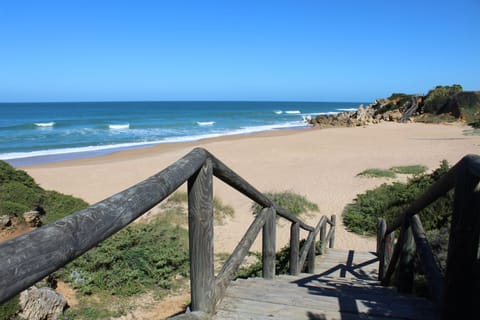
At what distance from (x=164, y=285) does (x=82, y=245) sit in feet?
16.5

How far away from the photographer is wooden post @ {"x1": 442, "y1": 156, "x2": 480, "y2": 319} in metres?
1.81

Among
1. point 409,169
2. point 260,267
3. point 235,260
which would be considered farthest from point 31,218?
point 409,169

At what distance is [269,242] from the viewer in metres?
3.34

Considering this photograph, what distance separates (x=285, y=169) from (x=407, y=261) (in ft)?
38.4

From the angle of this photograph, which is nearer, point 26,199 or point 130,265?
point 130,265

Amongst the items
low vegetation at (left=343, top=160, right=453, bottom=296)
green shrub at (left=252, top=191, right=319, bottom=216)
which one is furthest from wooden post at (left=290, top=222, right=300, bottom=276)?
green shrub at (left=252, top=191, right=319, bottom=216)

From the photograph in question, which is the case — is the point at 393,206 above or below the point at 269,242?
below

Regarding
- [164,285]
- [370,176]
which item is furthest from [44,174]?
[370,176]

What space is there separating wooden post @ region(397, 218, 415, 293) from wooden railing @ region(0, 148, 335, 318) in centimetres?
140

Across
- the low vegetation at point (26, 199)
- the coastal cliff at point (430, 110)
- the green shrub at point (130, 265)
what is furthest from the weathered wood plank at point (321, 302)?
the coastal cliff at point (430, 110)

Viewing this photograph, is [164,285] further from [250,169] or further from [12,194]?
[250,169]

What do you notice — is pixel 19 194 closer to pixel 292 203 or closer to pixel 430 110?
pixel 292 203

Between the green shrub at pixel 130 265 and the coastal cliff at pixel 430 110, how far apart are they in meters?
30.0

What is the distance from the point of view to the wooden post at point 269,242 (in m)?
3.26
